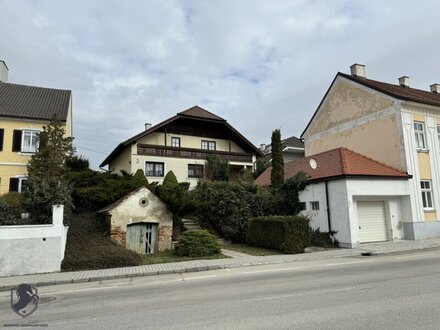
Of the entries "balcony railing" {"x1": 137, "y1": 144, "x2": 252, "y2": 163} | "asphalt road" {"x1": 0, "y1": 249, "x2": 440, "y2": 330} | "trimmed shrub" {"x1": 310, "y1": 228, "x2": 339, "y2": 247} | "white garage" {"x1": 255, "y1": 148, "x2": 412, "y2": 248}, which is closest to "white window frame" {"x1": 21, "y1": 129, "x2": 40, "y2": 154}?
"balcony railing" {"x1": 137, "y1": 144, "x2": 252, "y2": 163}

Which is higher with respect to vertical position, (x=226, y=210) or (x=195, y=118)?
(x=195, y=118)

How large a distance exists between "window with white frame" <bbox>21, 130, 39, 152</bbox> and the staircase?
12360mm

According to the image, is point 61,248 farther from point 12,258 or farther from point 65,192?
point 65,192

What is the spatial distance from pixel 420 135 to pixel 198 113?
740 inches

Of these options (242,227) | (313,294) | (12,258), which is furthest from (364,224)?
(12,258)

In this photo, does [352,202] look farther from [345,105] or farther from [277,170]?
[345,105]

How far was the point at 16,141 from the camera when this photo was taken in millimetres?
24531

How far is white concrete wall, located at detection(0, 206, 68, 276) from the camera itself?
12.3 metres

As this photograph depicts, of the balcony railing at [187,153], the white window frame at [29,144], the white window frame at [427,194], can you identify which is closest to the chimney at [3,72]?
the white window frame at [29,144]

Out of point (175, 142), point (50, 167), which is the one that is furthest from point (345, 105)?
point (50, 167)

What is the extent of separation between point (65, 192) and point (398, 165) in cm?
1836

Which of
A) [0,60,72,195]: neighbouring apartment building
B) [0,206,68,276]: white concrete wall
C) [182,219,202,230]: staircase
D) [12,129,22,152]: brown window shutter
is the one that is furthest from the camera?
[12,129,22,152]: brown window shutter

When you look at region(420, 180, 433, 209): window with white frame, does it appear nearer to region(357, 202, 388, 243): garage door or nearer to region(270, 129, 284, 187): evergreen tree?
region(357, 202, 388, 243): garage door

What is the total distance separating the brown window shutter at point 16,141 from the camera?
80.1 feet
